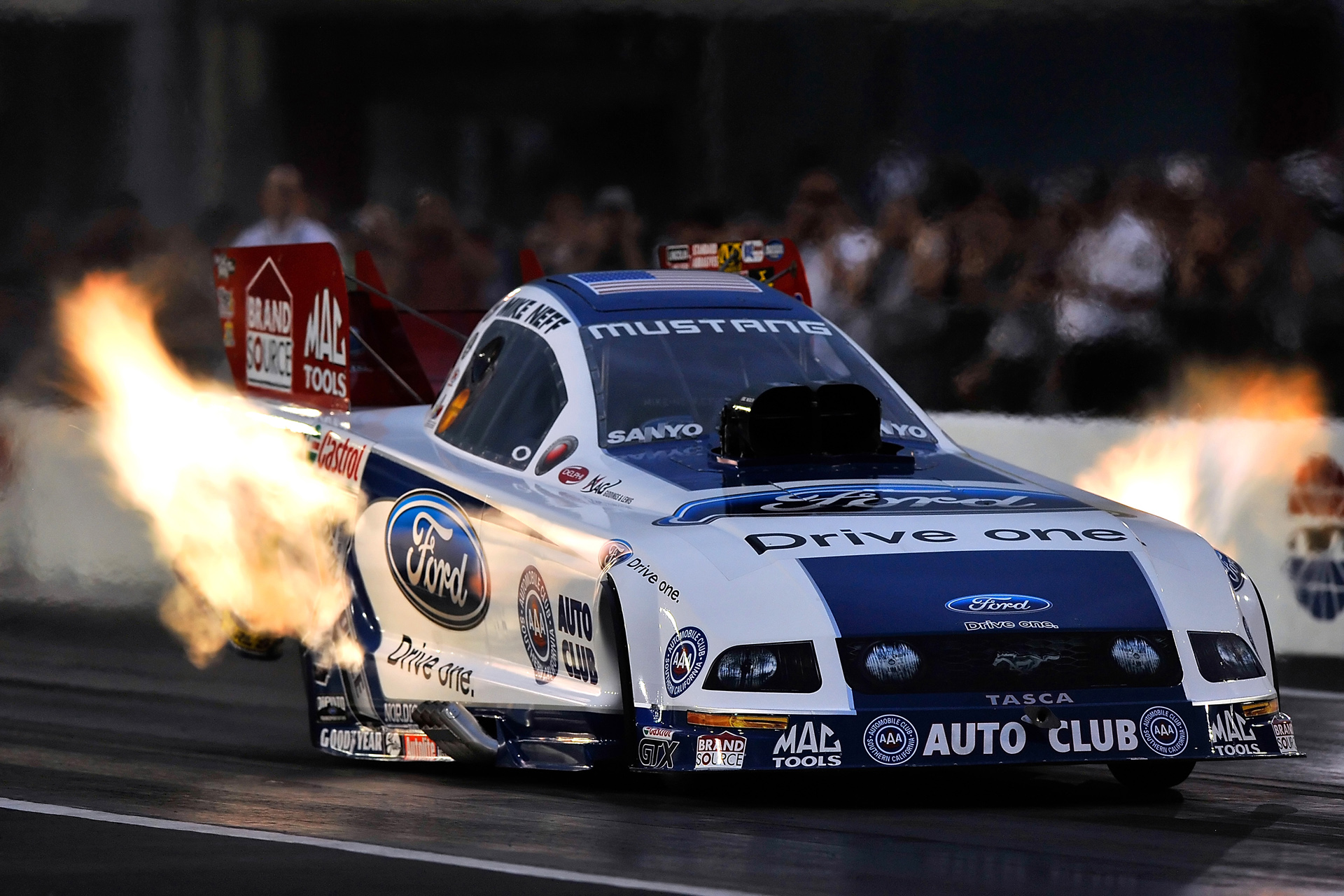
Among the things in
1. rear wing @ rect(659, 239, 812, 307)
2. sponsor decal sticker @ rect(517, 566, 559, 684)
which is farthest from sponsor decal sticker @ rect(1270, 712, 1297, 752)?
rear wing @ rect(659, 239, 812, 307)

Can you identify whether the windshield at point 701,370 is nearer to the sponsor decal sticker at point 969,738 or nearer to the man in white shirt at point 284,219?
the sponsor decal sticker at point 969,738

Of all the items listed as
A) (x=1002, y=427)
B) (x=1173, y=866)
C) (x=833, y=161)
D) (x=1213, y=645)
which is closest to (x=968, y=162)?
(x=833, y=161)

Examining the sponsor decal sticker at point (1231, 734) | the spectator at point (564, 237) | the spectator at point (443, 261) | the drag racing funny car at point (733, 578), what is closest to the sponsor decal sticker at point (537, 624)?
the drag racing funny car at point (733, 578)

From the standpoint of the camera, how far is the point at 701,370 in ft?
23.2

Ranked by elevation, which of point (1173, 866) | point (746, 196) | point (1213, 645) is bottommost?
point (1173, 866)

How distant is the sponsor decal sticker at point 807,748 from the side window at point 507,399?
1719 mm

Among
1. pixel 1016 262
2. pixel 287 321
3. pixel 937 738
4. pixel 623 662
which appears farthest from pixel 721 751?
pixel 1016 262

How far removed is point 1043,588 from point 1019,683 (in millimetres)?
275

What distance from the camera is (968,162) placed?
12.2 m

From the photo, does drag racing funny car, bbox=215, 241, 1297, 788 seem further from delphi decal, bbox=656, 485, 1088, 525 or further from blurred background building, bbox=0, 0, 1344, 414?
blurred background building, bbox=0, 0, 1344, 414

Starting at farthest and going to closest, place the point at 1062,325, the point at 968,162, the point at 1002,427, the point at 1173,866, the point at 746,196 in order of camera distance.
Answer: the point at 746,196 → the point at 968,162 → the point at 1062,325 → the point at 1002,427 → the point at 1173,866

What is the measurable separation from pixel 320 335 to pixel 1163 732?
4.07 metres

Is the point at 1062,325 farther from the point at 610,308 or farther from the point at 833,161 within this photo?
the point at 610,308

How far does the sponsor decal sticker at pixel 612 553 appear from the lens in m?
5.87
